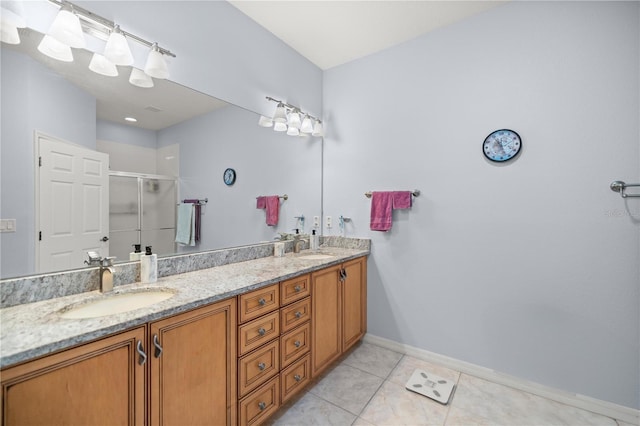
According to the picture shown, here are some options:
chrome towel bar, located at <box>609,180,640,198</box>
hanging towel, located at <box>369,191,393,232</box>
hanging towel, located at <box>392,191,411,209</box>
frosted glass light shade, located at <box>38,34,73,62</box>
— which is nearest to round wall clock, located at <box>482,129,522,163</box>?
chrome towel bar, located at <box>609,180,640,198</box>

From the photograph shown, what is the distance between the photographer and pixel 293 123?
2.44m

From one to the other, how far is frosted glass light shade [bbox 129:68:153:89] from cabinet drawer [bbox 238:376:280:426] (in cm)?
180

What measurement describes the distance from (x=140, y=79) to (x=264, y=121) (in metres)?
0.96

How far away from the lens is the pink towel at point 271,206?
2.34 m

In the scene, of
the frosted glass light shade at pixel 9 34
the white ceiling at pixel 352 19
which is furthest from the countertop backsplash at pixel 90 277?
the white ceiling at pixel 352 19

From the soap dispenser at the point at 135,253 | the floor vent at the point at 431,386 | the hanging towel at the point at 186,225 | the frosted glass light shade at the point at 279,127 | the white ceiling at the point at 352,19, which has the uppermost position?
the white ceiling at the point at 352,19

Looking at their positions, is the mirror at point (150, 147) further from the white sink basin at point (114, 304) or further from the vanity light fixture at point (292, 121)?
the white sink basin at point (114, 304)

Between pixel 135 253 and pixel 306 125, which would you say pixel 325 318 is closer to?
pixel 135 253

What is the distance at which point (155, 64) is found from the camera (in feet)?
4.81

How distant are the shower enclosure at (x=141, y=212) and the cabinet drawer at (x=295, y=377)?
1038 millimetres

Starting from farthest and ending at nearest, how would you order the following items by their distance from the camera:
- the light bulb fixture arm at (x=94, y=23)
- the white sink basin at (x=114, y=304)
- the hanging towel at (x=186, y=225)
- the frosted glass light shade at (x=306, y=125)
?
the frosted glass light shade at (x=306, y=125) → the hanging towel at (x=186, y=225) → the light bulb fixture arm at (x=94, y=23) → the white sink basin at (x=114, y=304)

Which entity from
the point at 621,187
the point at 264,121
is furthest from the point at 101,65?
the point at 621,187

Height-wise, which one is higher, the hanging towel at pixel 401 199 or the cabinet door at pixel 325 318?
the hanging towel at pixel 401 199

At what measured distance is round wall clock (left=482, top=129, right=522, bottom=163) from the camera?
1.89 metres
